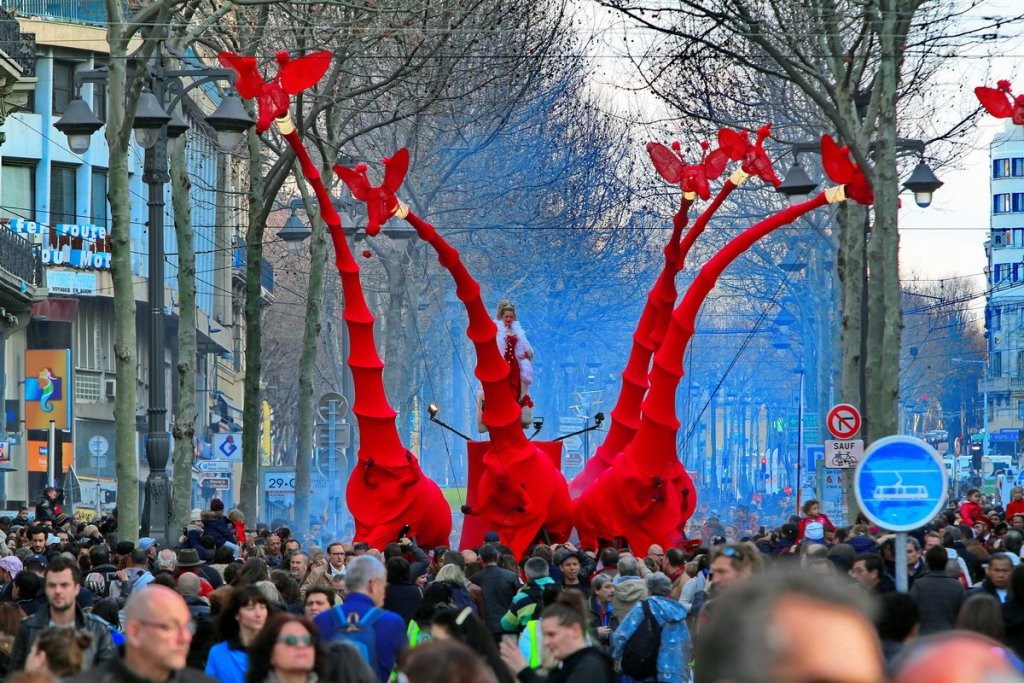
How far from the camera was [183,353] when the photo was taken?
28.0 m

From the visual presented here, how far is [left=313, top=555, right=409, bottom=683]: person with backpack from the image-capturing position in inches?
347

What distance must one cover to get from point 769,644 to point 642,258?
155 ft

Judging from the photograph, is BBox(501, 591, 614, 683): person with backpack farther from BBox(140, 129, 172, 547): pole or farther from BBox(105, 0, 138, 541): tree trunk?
BBox(105, 0, 138, 541): tree trunk

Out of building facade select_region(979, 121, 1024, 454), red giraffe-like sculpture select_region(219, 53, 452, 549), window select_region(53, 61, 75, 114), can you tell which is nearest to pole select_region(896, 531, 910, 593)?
red giraffe-like sculpture select_region(219, 53, 452, 549)

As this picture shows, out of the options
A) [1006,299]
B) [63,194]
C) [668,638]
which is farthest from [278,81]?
[1006,299]

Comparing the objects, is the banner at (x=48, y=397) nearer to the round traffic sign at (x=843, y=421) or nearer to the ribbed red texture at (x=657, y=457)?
the ribbed red texture at (x=657, y=457)

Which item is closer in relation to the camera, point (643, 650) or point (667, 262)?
point (643, 650)

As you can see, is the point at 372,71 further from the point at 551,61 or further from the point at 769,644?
the point at 769,644

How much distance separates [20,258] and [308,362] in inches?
336

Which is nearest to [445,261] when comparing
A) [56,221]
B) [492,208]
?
[492,208]

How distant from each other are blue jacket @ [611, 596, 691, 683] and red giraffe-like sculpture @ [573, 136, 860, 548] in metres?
10.1

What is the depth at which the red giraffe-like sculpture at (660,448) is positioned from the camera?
20.5m

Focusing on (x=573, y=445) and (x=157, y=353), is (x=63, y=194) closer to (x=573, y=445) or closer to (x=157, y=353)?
(x=573, y=445)

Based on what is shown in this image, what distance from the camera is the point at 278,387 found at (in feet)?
240
